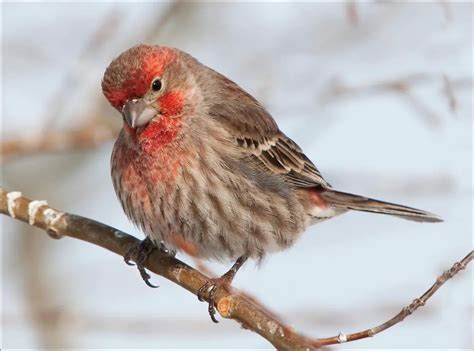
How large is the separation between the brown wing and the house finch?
1cm

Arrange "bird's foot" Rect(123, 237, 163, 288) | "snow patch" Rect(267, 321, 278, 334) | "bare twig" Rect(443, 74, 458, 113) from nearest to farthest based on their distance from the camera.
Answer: "snow patch" Rect(267, 321, 278, 334) → "bare twig" Rect(443, 74, 458, 113) → "bird's foot" Rect(123, 237, 163, 288)

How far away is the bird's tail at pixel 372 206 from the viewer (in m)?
8.77

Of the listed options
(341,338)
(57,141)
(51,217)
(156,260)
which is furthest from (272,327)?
(57,141)

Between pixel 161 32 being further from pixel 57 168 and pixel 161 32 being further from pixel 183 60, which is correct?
pixel 183 60

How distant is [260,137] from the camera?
29.0 feet

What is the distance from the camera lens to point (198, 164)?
26.6 feet

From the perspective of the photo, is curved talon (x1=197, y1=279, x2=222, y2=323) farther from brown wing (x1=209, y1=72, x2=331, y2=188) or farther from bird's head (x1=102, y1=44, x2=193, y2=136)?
brown wing (x1=209, y1=72, x2=331, y2=188)

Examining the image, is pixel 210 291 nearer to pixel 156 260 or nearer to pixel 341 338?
pixel 156 260

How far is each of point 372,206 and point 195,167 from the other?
1825mm

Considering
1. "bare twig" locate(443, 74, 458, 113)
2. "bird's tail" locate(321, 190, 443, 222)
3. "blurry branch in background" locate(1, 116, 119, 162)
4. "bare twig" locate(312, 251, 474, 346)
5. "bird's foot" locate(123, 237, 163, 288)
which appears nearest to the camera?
"bare twig" locate(312, 251, 474, 346)

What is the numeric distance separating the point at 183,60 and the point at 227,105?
56 cm

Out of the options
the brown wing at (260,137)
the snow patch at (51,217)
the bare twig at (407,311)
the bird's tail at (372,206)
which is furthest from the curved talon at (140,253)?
the bare twig at (407,311)

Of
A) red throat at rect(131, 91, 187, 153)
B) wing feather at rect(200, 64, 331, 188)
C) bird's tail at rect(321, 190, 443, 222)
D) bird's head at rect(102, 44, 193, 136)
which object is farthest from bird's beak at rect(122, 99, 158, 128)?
bird's tail at rect(321, 190, 443, 222)

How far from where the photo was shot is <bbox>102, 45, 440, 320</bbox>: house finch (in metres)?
7.93
